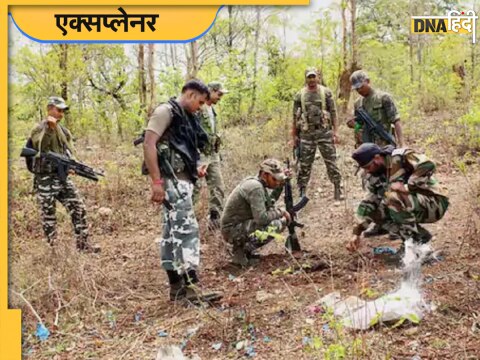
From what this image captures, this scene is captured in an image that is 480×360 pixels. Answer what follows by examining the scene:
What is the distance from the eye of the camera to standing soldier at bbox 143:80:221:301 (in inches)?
131

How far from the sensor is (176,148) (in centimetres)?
336

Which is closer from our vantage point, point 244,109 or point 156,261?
point 156,261

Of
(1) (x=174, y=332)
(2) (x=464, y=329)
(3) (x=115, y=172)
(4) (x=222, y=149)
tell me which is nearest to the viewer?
(2) (x=464, y=329)

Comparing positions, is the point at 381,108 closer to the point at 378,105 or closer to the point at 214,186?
the point at 378,105

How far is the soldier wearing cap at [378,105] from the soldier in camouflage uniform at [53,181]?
295cm

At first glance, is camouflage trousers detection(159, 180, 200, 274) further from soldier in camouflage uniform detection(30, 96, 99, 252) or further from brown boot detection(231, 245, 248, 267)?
soldier in camouflage uniform detection(30, 96, 99, 252)

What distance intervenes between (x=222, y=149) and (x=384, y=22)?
12.1m

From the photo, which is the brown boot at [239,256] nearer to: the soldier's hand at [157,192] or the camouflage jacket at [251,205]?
the camouflage jacket at [251,205]

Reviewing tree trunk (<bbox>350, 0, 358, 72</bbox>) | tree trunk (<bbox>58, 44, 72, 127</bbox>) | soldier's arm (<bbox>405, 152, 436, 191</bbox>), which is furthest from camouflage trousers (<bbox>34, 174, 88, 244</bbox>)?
tree trunk (<bbox>350, 0, 358, 72</bbox>)

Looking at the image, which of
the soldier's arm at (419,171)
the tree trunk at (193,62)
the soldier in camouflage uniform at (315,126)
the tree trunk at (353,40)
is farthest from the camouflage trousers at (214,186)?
the tree trunk at (353,40)

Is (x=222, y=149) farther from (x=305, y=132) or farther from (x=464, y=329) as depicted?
(x=464, y=329)

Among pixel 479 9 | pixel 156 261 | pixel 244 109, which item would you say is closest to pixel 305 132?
pixel 156 261

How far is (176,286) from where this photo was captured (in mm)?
3453

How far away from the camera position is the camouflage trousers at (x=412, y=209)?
3.67 metres
